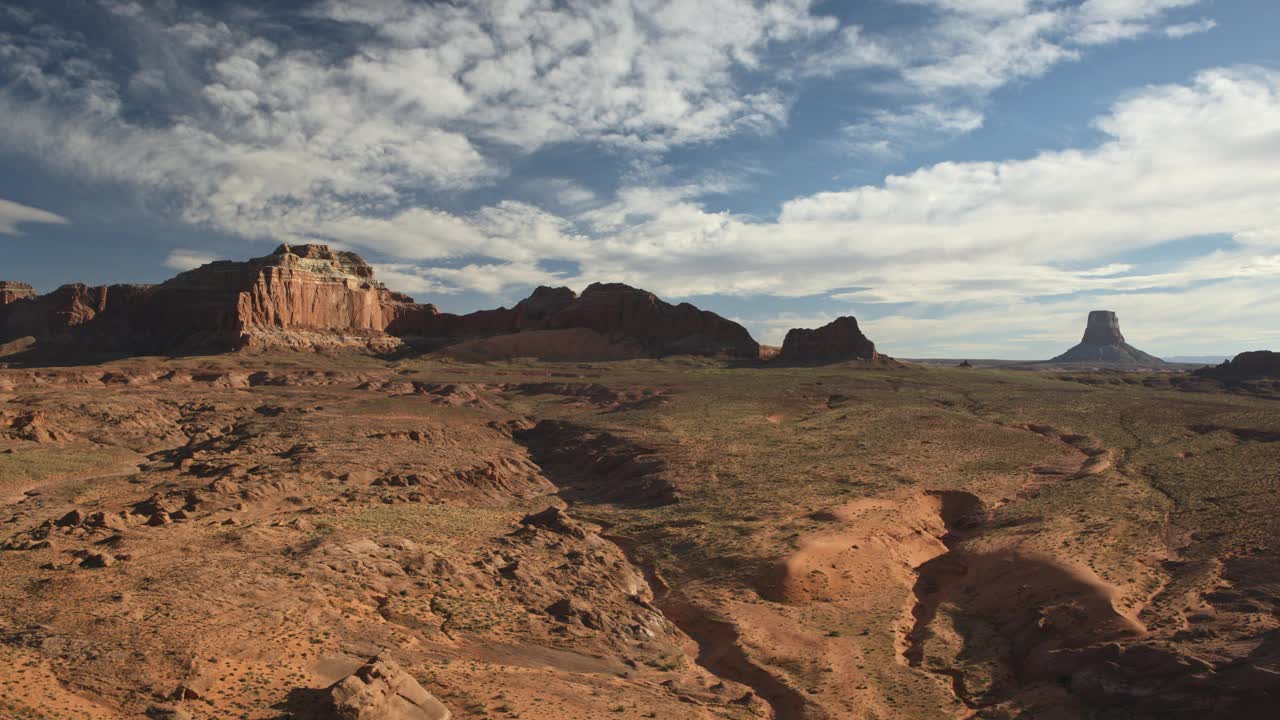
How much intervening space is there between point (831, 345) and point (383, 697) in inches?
4462

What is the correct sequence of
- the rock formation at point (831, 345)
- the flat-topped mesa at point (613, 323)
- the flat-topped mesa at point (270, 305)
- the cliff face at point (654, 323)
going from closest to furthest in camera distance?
1. the flat-topped mesa at point (270, 305)
2. the rock formation at point (831, 345)
3. the cliff face at point (654, 323)
4. the flat-topped mesa at point (613, 323)

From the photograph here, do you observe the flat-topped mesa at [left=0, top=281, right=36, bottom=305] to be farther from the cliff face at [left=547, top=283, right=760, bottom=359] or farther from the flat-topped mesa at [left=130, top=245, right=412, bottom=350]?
the cliff face at [left=547, top=283, right=760, bottom=359]

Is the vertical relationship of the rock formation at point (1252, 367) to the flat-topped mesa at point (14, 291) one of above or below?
below

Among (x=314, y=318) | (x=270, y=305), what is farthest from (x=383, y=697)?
(x=314, y=318)

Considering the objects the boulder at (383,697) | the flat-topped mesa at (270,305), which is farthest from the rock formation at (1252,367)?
the flat-topped mesa at (270,305)

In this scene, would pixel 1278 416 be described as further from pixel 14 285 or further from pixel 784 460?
pixel 14 285

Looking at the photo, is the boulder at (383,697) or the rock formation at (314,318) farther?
the rock formation at (314,318)

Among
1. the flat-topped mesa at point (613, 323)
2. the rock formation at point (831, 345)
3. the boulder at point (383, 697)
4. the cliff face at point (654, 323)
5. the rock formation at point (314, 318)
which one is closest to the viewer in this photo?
the boulder at point (383, 697)

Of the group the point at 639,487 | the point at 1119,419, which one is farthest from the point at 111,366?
the point at 1119,419

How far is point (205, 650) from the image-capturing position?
19031mm

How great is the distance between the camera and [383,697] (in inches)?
667

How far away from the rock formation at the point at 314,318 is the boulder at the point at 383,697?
9445 centimetres

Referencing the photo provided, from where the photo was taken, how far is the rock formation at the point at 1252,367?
4073 inches

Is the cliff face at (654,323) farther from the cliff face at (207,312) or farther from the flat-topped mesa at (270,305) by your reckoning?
the cliff face at (207,312)
